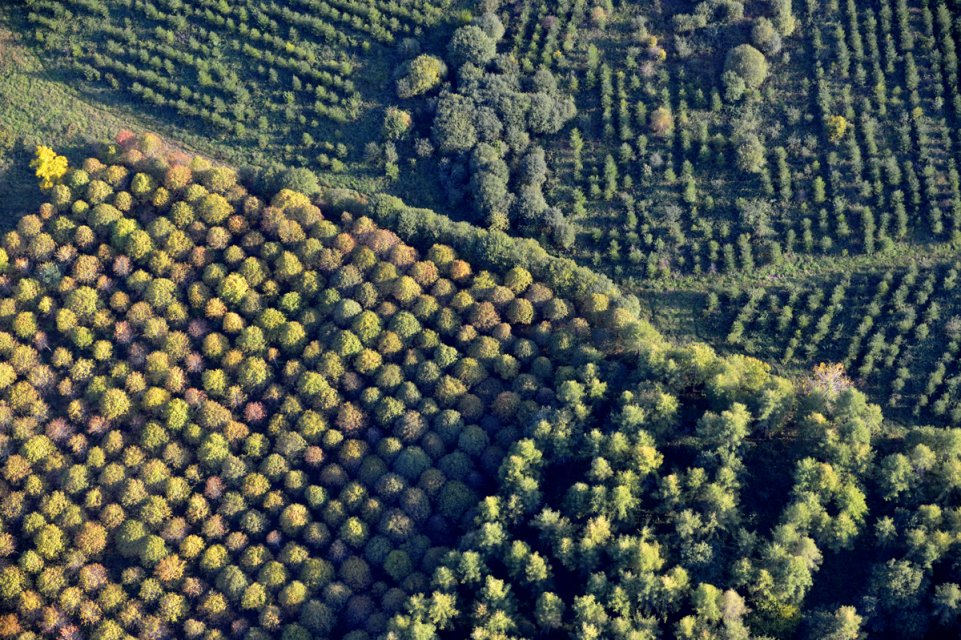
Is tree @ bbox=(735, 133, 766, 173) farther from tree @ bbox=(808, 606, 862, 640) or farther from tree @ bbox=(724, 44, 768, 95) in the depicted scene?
tree @ bbox=(808, 606, 862, 640)

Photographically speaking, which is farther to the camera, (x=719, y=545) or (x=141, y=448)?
(x=141, y=448)

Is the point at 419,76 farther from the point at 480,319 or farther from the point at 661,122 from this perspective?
the point at 480,319

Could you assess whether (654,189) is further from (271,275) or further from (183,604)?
(183,604)

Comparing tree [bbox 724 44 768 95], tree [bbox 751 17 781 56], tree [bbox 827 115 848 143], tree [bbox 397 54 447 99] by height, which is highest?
tree [bbox 751 17 781 56]

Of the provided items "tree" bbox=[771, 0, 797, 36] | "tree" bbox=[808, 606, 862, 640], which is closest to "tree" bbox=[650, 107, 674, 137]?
"tree" bbox=[771, 0, 797, 36]

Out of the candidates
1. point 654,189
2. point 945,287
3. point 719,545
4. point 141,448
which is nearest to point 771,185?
point 654,189

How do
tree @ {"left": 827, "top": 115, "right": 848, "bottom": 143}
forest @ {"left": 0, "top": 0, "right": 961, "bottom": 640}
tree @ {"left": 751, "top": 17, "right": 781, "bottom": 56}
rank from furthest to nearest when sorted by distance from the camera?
tree @ {"left": 751, "top": 17, "right": 781, "bottom": 56}
tree @ {"left": 827, "top": 115, "right": 848, "bottom": 143}
forest @ {"left": 0, "top": 0, "right": 961, "bottom": 640}
